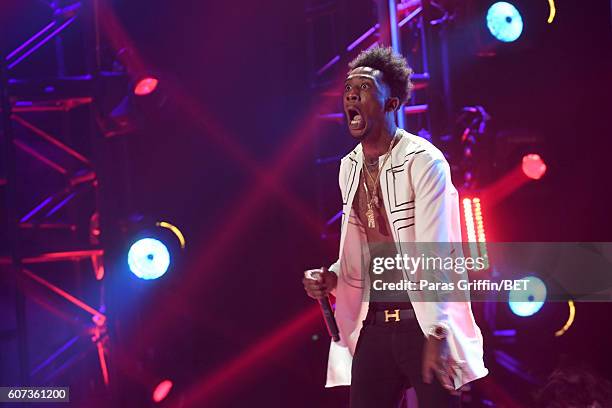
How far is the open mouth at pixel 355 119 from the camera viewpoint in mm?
2943

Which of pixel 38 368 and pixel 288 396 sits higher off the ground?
pixel 38 368

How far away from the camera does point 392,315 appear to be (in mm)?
2826

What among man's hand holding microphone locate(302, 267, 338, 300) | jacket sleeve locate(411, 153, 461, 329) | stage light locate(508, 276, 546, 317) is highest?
jacket sleeve locate(411, 153, 461, 329)

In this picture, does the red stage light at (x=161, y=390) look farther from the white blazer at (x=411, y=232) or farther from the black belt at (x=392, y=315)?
the black belt at (x=392, y=315)

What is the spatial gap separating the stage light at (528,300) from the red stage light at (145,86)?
3.11 meters

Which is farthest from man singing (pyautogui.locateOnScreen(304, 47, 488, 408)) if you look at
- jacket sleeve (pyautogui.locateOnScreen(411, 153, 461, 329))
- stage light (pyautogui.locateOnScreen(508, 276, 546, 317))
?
stage light (pyautogui.locateOnScreen(508, 276, 546, 317))

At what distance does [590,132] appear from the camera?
20.5 ft

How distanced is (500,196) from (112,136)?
315 cm

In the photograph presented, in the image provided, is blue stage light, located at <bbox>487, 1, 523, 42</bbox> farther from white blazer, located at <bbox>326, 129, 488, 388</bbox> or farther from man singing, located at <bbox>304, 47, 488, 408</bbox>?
white blazer, located at <bbox>326, 129, 488, 388</bbox>

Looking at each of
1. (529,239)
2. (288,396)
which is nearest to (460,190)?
(529,239)

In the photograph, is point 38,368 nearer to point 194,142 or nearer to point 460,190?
point 194,142

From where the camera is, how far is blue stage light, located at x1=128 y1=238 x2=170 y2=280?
4.89 m

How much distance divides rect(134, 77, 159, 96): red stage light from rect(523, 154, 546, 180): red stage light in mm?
3018

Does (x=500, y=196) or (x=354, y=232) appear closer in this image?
(x=354, y=232)
